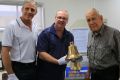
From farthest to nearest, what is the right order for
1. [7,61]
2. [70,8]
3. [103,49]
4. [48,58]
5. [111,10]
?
[111,10], [70,8], [103,49], [48,58], [7,61]

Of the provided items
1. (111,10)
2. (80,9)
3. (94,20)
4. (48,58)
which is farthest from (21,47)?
(111,10)

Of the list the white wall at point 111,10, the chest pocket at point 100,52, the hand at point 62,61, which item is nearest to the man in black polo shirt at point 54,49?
the hand at point 62,61

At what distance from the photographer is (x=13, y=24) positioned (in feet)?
7.11

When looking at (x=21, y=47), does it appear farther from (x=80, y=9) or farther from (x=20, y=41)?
(x=80, y=9)

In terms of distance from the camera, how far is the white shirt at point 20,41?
2.13 metres

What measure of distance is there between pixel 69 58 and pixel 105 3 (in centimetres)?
284

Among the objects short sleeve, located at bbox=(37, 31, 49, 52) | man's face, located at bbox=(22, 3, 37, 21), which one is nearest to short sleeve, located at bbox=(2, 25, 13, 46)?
man's face, located at bbox=(22, 3, 37, 21)

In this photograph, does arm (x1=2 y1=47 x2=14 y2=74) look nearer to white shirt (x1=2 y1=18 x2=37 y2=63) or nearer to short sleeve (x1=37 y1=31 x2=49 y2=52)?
white shirt (x1=2 y1=18 x2=37 y2=63)

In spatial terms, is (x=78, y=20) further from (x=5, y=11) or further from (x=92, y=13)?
(x=92, y=13)

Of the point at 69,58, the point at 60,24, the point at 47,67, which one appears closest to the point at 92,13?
the point at 60,24

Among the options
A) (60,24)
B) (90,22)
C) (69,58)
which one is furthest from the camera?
(90,22)

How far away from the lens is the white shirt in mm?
2127

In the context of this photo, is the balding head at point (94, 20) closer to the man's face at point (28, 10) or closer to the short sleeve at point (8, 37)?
the man's face at point (28, 10)

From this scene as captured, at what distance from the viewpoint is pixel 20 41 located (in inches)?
85.4
